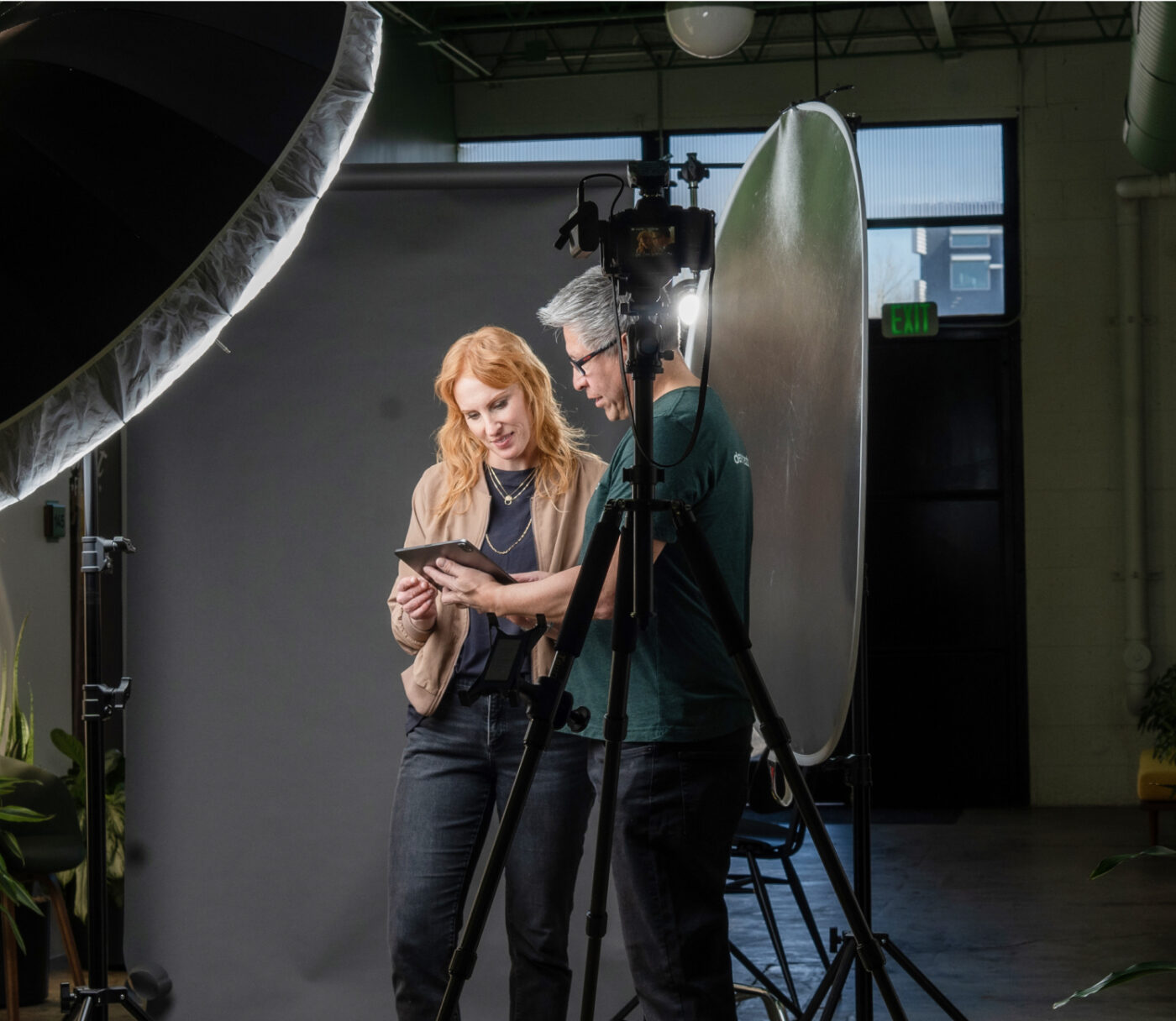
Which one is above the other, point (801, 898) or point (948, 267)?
point (948, 267)

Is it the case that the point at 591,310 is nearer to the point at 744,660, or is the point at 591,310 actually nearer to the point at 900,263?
the point at 744,660

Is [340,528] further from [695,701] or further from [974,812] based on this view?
[974,812]

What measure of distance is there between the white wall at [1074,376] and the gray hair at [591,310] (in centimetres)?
521

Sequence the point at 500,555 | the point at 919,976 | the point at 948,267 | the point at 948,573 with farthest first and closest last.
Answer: the point at 948,267, the point at 948,573, the point at 919,976, the point at 500,555

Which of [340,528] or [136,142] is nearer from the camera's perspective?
[136,142]

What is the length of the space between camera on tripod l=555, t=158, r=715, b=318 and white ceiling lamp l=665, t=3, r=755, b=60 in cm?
267

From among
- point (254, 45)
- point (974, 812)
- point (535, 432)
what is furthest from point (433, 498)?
point (974, 812)

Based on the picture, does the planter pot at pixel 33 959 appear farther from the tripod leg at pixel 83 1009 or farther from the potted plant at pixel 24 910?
the tripod leg at pixel 83 1009

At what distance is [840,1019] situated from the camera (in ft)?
9.61

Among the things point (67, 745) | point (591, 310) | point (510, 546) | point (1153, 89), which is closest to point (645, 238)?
point (591, 310)

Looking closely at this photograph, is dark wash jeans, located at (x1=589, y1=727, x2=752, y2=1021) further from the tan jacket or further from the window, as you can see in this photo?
the window

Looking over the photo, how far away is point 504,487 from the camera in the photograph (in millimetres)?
1966

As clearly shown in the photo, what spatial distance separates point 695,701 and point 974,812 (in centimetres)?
512

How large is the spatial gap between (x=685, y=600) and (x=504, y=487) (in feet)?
1.90
